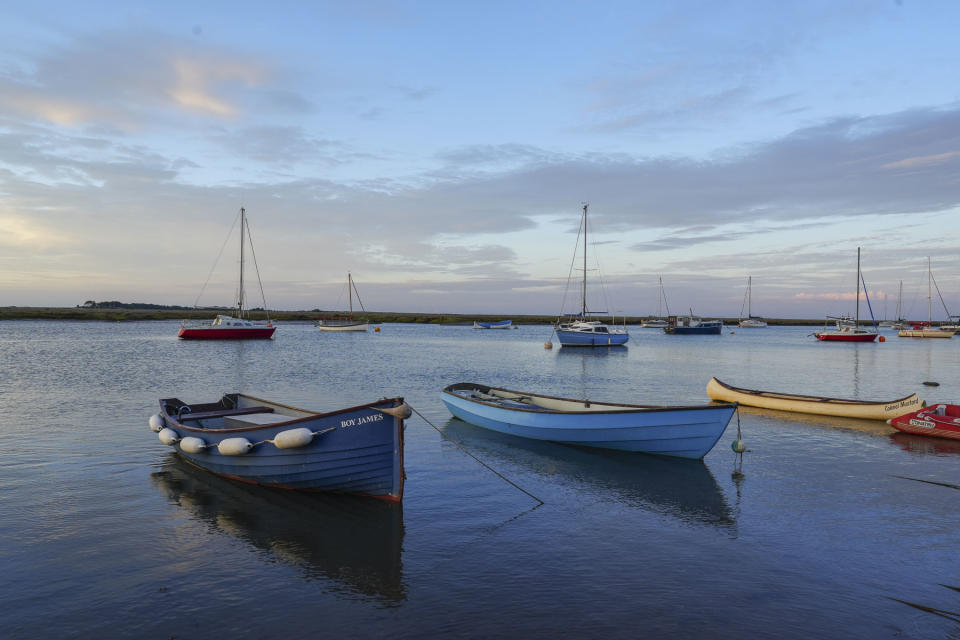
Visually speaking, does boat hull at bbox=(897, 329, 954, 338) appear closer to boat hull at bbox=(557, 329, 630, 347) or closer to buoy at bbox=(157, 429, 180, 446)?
boat hull at bbox=(557, 329, 630, 347)

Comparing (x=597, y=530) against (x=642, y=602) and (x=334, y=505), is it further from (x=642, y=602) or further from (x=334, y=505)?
(x=334, y=505)

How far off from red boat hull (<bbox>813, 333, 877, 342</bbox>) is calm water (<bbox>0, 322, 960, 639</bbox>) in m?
81.1

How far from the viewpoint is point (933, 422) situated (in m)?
19.8

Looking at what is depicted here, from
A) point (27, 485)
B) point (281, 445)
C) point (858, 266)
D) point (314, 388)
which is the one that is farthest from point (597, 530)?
point (858, 266)

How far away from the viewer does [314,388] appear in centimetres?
3081

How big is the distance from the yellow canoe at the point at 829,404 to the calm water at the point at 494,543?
87.9 inches

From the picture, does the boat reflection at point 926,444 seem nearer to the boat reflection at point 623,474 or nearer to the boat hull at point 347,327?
the boat reflection at point 623,474

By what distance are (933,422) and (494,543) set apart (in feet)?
57.9

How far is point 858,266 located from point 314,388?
3386 inches

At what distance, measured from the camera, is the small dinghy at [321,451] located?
11.8 meters

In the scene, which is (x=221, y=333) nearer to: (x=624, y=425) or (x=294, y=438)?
(x=624, y=425)

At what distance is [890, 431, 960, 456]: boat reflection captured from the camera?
59.1ft

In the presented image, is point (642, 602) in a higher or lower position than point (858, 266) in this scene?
lower

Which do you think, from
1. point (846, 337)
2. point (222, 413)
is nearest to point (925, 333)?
point (846, 337)
